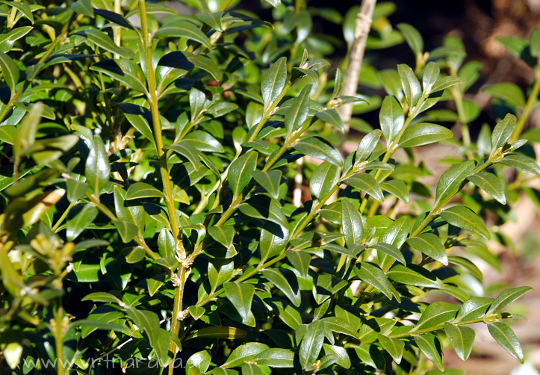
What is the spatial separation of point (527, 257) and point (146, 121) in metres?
3.09

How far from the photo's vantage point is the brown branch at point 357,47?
168 cm

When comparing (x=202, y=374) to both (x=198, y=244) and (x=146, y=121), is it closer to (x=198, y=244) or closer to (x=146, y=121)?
(x=198, y=244)

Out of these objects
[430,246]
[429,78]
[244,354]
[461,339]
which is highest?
[429,78]

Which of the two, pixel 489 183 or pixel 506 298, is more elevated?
pixel 489 183

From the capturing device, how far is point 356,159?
1.04 meters

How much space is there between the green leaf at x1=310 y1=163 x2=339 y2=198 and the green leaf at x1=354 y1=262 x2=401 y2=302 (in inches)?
5.8

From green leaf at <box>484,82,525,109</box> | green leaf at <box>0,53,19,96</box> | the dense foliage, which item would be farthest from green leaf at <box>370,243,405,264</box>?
green leaf at <box>484,82,525,109</box>

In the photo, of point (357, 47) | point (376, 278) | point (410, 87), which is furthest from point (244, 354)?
point (357, 47)

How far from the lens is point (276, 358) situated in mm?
996

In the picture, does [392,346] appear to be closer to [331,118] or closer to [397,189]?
[397,189]

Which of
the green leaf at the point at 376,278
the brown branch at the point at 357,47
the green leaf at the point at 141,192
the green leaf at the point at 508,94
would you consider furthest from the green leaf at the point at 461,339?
the green leaf at the point at 508,94

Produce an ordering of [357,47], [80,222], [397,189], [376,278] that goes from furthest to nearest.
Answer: [357,47] → [397,189] → [376,278] → [80,222]

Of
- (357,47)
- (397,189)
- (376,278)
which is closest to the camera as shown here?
(376,278)

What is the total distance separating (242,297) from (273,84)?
384 mm
